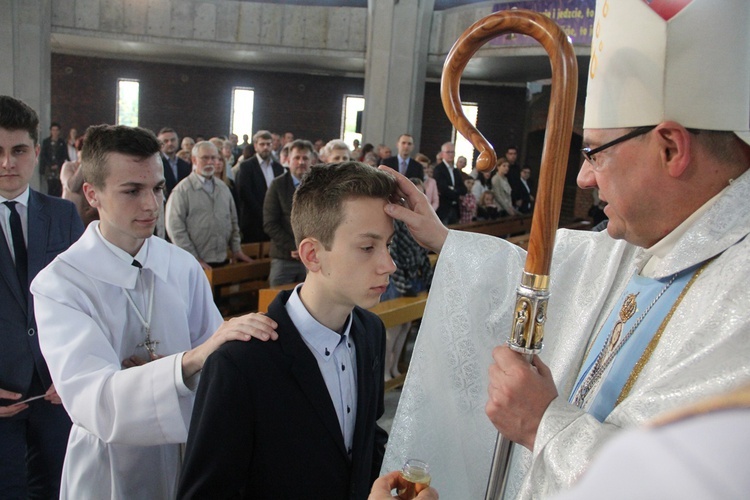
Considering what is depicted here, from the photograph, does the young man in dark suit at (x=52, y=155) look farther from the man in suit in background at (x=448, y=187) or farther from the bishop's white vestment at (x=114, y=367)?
the bishop's white vestment at (x=114, y=367)

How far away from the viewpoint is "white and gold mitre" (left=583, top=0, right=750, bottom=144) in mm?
1472

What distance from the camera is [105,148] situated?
89.4 inches

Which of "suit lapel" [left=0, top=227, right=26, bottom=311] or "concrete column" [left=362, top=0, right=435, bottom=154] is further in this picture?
"concrete column" [left=362, top=0, right=435, bottom=154]

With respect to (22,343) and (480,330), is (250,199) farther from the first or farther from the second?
(480,330)

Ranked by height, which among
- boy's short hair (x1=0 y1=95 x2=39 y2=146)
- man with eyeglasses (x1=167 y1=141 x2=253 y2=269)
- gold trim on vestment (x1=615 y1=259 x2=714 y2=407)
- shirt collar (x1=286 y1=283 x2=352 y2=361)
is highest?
boy's short hair (x1=0 y1=95 x2=39 y2=146)

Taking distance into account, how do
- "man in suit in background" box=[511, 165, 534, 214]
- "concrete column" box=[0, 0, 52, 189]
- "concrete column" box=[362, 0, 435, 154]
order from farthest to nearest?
"concrete column" box=[362, 0, 435, 154] → "man in suit in background" box=[511, 165, 534, 214] → "concrete column" box=[0, 0, 52, 189]

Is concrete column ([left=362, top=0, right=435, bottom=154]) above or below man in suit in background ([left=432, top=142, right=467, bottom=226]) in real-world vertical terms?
above

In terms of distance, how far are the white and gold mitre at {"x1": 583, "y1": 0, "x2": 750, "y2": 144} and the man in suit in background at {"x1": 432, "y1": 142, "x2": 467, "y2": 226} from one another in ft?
25.5

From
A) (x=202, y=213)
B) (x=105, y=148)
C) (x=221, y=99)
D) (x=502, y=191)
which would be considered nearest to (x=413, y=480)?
(x=105, y=148)

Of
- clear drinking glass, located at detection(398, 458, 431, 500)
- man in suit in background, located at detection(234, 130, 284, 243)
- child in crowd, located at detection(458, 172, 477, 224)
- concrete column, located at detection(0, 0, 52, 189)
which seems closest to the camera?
clear drinking glass, located at detection(398, 458, 431, 500)

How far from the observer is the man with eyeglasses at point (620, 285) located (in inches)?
49.5

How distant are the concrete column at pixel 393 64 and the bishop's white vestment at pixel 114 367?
12403 millimetres

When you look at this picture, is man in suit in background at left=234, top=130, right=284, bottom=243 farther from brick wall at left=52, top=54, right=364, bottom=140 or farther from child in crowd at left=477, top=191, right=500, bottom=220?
brick wall at left=52, top=54, right=364, bottom=140

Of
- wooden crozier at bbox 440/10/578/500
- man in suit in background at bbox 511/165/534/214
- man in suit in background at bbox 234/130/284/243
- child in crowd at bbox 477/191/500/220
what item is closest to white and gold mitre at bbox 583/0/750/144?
wooden crozier at bbox 440/10/578/500
